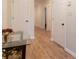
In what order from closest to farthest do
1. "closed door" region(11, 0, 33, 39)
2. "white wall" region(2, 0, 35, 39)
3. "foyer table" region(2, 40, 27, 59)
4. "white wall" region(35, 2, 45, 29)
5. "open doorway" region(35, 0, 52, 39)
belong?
"foyer table" region(2, 40, 27, 59) → "white wall" region(2, 0, 35, 39) → "closed door" region(11, 0, 33, 39) → "open doorway" region(35, 0, 52, 39) → "white wall" region(35, 2, 45, 29)

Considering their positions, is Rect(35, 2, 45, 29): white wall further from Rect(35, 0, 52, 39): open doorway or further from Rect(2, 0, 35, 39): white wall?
Rect(2, 0, 35, 39): white wall

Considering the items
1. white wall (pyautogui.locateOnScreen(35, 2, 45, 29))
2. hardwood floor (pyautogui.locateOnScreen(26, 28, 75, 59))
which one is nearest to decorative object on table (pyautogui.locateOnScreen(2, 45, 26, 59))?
hardwood floor (pyautogui.locateOnScreen(26, 28, 75, 59))

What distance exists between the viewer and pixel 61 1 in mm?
5449

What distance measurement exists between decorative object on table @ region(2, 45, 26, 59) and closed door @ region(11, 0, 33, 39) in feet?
11.9

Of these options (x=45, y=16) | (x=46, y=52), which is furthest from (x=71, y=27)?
(x=45, y=16)

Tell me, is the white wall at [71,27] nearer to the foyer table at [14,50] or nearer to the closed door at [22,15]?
the foyer table at [14,50]

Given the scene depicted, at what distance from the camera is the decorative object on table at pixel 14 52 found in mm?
2492

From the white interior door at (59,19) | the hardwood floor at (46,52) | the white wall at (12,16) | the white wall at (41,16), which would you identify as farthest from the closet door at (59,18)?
the white wall at (41,16)

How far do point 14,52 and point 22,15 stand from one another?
4.27m

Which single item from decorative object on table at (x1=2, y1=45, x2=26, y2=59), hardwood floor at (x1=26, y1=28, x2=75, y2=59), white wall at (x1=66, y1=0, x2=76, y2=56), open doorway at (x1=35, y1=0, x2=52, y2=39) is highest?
open doorway at (x1=35, y1=0, x2=52, y2=39)

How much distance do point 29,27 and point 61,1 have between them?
2341 mm

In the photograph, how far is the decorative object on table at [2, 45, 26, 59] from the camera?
8.18 feet

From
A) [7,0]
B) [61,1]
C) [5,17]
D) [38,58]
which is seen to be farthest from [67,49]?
[7,0]

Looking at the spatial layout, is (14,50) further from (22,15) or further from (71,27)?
(22,15)
